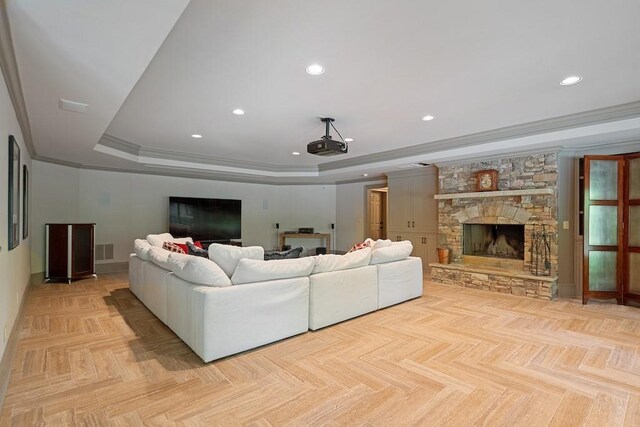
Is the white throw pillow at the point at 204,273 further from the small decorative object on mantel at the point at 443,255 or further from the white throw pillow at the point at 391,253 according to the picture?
the small decorative object on mantel at the point at 443,255

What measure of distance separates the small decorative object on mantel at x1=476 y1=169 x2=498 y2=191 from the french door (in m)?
1.23

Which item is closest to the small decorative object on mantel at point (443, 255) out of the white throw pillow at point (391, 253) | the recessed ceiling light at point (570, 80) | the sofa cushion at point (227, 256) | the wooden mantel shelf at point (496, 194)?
the wooden mantel shelf at point (496, 194)

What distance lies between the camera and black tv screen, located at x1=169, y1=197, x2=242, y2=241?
7316 millimetres

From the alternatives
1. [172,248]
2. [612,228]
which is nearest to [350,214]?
[172,248]

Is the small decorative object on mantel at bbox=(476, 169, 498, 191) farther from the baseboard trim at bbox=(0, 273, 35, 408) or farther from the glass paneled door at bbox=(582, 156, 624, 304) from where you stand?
the baseboard trim at bbox=(0, 273, 35, 408)

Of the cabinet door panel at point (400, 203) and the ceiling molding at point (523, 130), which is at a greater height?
the ceiling molding at point (523, 130)

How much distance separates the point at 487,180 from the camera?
221 inches

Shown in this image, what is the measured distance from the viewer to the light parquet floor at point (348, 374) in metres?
2.03

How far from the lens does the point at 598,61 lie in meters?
2.77

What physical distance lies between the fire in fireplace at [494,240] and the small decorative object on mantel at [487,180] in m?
0.81

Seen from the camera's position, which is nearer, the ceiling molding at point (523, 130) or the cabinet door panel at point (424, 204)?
the ceiling molding at point (523, 130)

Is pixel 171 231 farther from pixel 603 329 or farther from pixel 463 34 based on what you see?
pixel 603 329

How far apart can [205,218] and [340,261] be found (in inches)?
196

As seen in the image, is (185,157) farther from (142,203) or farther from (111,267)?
(111,267)
